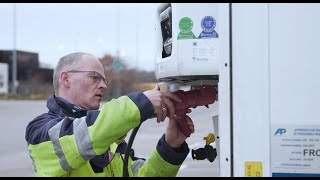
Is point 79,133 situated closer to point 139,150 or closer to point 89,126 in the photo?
point 89,126

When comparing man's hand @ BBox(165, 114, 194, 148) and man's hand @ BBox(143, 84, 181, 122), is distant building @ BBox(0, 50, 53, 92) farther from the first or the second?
man's hand @ BBox(143, 84, 181, 122)

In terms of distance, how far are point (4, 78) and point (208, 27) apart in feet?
132

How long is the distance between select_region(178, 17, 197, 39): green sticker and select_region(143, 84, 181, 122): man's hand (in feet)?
0.92

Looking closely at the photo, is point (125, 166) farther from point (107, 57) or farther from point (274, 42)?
point (107, 57)

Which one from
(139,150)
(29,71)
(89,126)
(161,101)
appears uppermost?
(29,71)

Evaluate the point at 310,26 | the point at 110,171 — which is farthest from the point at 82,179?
the point at 310,26

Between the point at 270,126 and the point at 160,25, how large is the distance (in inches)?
34.9

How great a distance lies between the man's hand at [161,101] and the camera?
2.00 m

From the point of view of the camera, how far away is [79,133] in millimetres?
1978

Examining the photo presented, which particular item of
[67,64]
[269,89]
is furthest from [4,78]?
[269,89]

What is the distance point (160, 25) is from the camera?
235 centimetres

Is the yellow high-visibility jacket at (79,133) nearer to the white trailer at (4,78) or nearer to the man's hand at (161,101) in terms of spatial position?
the man's hand at (161,101)

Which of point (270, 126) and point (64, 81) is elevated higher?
point (64, 81)

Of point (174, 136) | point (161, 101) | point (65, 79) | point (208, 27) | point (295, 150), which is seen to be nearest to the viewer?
point (295, 150)
